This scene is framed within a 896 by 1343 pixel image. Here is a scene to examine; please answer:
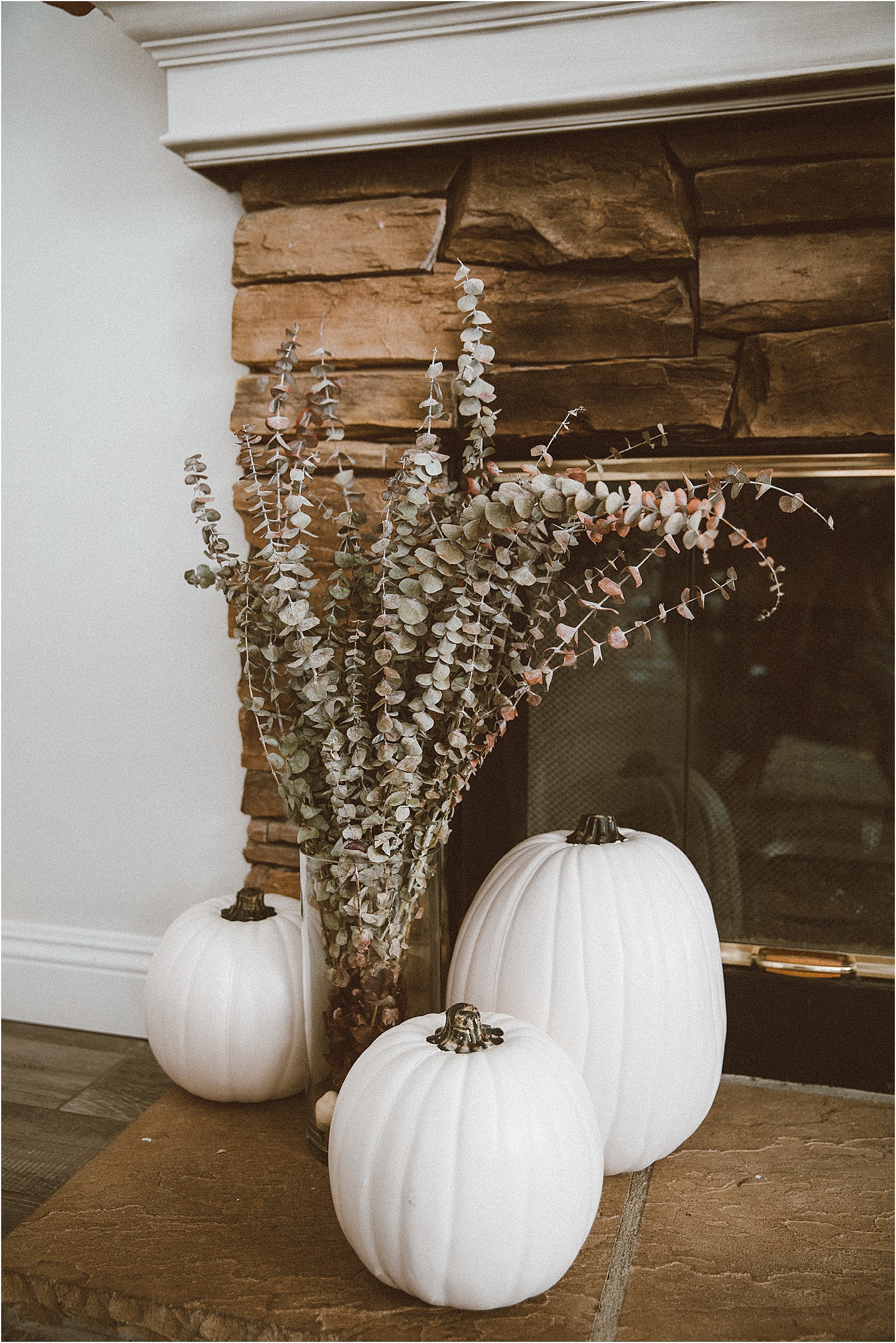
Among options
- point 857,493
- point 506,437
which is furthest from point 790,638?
point 506,437

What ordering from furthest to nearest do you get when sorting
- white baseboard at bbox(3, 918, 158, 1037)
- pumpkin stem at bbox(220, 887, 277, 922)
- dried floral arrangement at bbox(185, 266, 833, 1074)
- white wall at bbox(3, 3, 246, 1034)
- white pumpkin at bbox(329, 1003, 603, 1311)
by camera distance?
white baseboard at bbox(3, 918, 158, 1037) → white wall at bbox(3, 3, 246, 1034) → pumpkin stem at bbox(220, 887, 277, 922) → dried floral arrangement at bbox(185, 266, 833, 1074) → white pumpkin at bbox(329, 1003, 603, 1311)

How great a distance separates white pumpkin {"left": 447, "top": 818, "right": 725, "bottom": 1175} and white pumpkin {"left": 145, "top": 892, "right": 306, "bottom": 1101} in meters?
0.24

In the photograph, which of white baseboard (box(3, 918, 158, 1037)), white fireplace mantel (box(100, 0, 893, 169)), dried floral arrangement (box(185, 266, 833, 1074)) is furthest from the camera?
white baseboard (box(3, 918, 158, 1037))

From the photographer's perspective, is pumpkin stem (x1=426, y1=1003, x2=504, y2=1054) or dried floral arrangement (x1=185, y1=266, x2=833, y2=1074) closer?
pumpkin stem (x1=426, y1=1003, x2=504, y2=1054)

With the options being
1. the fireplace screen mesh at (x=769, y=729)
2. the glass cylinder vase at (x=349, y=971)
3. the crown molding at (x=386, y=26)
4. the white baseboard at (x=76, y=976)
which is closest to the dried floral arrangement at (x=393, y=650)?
the glass cylinder vase at (x=349, y=971)

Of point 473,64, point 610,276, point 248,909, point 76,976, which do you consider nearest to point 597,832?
point 248,909

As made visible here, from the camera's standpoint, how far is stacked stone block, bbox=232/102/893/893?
3.63 feet

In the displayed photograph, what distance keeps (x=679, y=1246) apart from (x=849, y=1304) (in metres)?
0.15

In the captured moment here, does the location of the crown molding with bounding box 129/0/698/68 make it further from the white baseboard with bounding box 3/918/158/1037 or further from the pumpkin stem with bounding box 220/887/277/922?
the white baseboard with bounding box 3/918/158/1037

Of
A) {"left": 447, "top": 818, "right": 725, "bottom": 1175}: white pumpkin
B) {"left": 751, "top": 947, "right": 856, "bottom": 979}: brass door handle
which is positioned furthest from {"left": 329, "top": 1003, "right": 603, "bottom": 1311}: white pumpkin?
{"left": 751, "top": 947, "right": 856, "bottom": 979}: brass door handle

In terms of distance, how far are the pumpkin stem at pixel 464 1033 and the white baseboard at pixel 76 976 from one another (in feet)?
2.79

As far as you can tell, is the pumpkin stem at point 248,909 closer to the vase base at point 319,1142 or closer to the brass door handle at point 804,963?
the vase base at point 319,1142

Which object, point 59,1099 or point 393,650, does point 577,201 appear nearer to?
point 393,650

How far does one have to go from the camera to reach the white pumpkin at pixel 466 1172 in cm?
76
